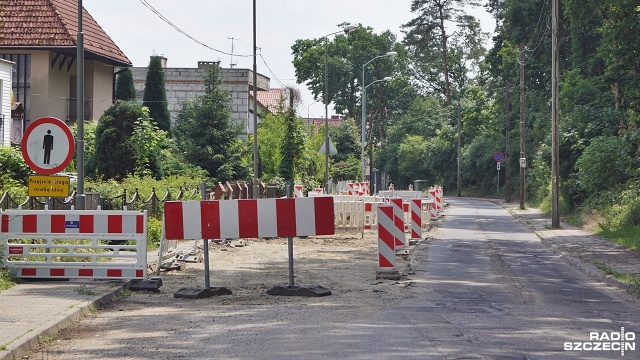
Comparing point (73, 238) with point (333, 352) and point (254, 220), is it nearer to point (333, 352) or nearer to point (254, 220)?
point (254, 220)

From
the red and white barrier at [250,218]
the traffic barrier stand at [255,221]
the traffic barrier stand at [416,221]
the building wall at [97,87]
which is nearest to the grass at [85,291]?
the traffic barrier stand at [255,221]

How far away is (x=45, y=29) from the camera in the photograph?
129 ft

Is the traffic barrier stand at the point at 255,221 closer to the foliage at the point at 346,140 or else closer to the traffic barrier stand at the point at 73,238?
the traffic barrier stand at the point at 73,238

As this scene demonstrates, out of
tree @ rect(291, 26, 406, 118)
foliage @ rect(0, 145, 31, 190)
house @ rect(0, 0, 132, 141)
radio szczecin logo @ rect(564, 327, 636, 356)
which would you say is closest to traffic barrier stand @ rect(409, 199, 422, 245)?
foliage @ rect(0, 145, 31, 190)

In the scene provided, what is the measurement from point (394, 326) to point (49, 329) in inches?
148

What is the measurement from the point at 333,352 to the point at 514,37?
49638 mm

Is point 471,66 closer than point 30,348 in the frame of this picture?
No

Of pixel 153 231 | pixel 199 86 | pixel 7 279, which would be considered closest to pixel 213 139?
pixel 153 231

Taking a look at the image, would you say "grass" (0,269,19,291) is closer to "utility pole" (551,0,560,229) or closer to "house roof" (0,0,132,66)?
"utility pole" (551,0,560,229)

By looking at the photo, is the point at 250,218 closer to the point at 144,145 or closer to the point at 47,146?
the point at 47,146

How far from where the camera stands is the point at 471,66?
9044 cm

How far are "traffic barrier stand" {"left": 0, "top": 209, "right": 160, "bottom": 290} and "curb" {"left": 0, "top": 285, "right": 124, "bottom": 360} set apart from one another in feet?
2.96

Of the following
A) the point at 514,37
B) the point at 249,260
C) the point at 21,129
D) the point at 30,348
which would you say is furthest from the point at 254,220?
the point at 514,37

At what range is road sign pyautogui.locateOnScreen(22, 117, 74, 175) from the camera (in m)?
13.4
